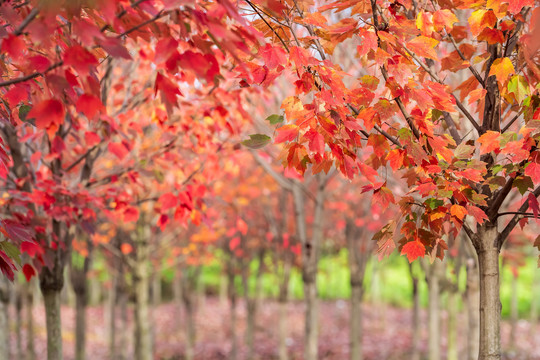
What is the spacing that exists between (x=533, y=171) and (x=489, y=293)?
861 millimetres

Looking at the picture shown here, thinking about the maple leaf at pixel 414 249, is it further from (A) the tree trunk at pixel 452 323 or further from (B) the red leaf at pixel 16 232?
(A) the tree trunk at pixel 452 323

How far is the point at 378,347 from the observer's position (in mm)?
16359

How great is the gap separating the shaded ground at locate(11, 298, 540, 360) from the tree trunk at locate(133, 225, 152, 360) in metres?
5.76

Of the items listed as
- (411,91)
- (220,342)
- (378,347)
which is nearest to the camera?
(411,91)

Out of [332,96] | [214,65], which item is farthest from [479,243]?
[214,65]

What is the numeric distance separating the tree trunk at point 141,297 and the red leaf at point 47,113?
8.50 meters

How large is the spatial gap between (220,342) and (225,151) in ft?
46.8

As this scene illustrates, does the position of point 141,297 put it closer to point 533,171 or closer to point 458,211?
point 458,211

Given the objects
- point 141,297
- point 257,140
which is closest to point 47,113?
point 257,140

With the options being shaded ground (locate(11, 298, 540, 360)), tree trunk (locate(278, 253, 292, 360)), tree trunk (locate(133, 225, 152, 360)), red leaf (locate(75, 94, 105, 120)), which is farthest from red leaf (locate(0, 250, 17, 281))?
shaded ground (locate(11, 298, 540, 360))

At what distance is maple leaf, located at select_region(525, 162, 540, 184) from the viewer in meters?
2.42

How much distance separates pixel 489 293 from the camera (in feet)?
9.58

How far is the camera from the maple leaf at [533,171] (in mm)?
2416

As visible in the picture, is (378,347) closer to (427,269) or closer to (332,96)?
(427,269)
